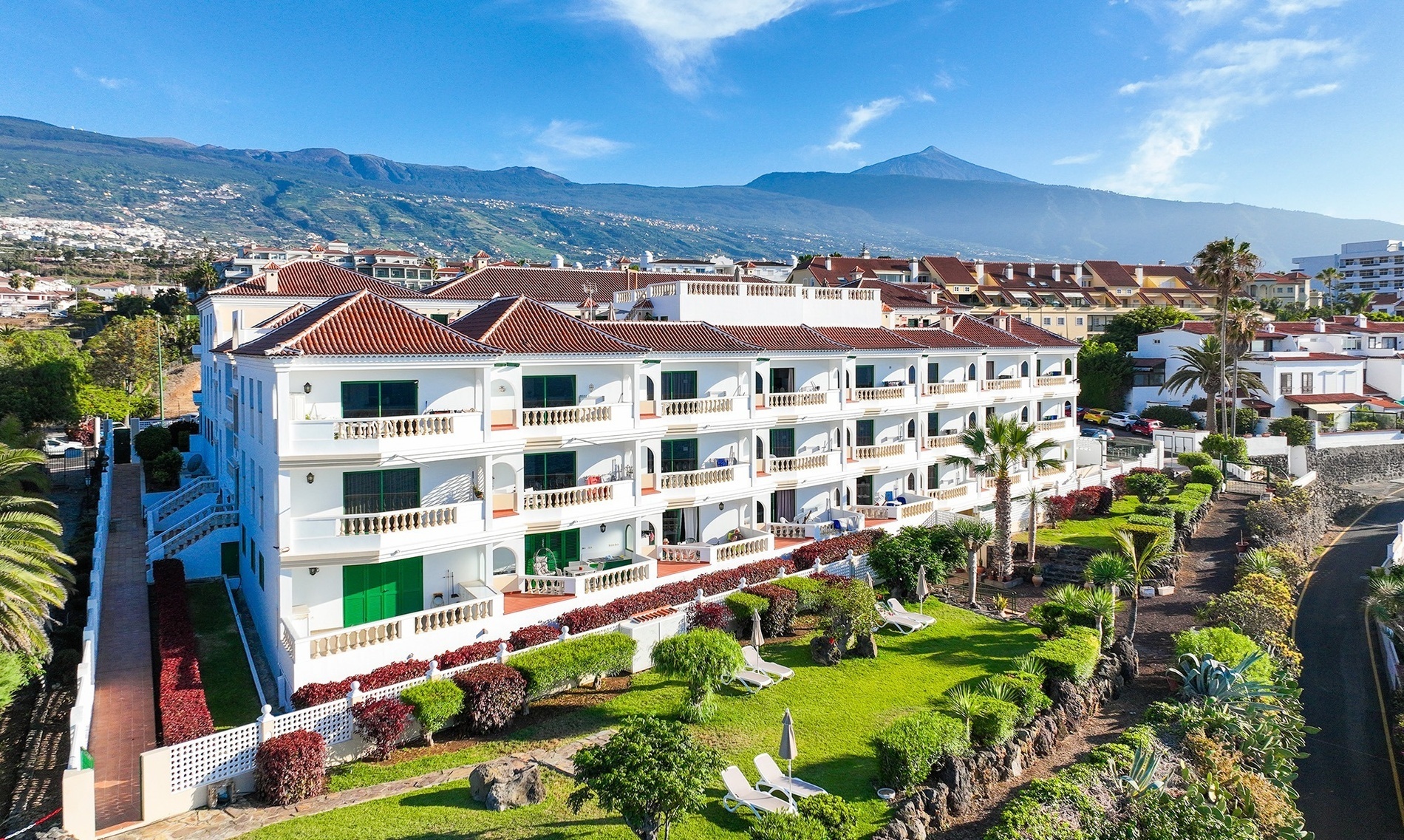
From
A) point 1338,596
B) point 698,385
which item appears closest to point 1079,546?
point 1338,596

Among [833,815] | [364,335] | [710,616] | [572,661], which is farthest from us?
[710,616]

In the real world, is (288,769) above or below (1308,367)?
below

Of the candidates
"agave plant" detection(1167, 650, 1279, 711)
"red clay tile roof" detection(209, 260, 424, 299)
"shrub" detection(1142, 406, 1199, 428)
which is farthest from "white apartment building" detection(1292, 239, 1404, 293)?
"red clay tile roof" detection(209, 260, 424, 299)

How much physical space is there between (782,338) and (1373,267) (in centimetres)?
16429

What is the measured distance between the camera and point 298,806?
52.4 feet

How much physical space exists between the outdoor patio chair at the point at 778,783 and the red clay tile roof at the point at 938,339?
1063 inches

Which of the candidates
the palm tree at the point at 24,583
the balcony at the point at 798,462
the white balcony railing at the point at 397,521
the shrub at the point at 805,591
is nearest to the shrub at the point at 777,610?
the shrub at the point at 805,591

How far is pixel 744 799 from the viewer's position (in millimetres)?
15375

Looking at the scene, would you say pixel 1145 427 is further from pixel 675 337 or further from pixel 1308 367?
pixel 675 337

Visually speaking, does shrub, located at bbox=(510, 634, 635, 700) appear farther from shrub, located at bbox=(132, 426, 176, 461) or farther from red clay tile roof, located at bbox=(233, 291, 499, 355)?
shrub, located at bbox=(132, 426, 176, 461)

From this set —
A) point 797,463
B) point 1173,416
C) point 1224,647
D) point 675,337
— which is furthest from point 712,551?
point 1173,416

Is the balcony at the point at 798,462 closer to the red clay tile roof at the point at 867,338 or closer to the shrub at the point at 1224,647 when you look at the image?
the red clay tile roof at the point at 867,338

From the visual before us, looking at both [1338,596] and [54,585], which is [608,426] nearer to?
[54,585]

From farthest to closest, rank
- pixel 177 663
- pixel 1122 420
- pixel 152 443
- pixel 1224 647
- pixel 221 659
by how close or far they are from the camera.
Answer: pixel 1122 420 < pixel 152 443 < pixel 221 659 < pixel 1224 647 < pixel 177 663
